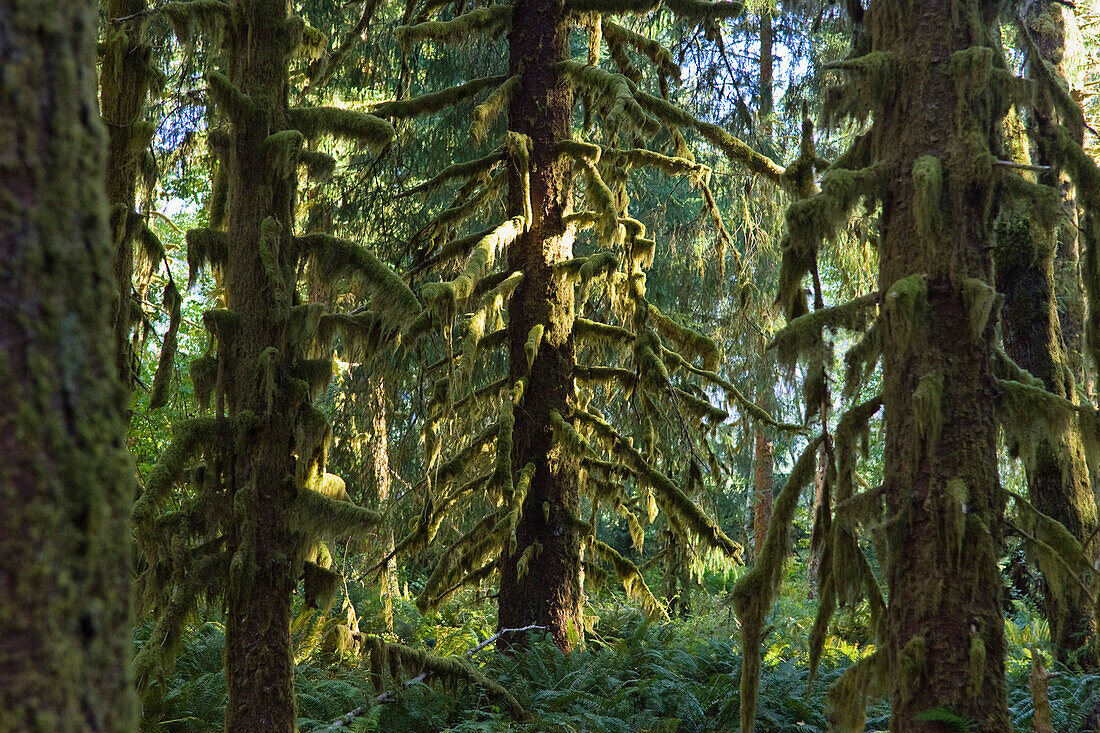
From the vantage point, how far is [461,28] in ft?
24.3

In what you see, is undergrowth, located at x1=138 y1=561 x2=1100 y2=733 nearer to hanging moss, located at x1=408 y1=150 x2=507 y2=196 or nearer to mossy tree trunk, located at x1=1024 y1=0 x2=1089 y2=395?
mossy tree trunk, located at x1=1024 y1=0 x2=1089 y2=395

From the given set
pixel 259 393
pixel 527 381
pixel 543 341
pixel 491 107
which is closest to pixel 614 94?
pixel 491 107

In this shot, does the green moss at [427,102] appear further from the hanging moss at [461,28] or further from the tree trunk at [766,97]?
the tree trunk at [766,97]

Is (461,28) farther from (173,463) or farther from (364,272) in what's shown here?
(173,463)

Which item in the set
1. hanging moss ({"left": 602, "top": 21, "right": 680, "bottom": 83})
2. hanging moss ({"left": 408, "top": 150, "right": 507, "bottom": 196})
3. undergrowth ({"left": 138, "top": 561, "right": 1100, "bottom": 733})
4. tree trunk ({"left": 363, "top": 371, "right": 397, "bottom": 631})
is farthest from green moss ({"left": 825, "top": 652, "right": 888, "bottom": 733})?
hanging moss ({"left": 602, "top": 21, "right": 680, "bottom": 83})

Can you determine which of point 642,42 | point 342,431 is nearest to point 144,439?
point 342,431

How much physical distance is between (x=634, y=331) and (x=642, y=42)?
2.73 metres

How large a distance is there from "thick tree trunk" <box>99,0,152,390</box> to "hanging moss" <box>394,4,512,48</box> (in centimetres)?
208

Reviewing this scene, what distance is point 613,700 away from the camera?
20.9ft

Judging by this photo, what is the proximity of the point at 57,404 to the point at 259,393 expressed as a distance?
3525 millimetres

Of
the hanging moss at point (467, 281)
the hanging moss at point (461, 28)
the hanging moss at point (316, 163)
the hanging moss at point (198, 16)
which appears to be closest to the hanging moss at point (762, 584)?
the hanging moss at point (467, 281)

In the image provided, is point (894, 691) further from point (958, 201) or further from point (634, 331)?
point (634, 331)

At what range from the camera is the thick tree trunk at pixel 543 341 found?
7.39 metres

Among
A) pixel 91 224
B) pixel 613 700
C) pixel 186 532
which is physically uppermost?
pixel 91 224
